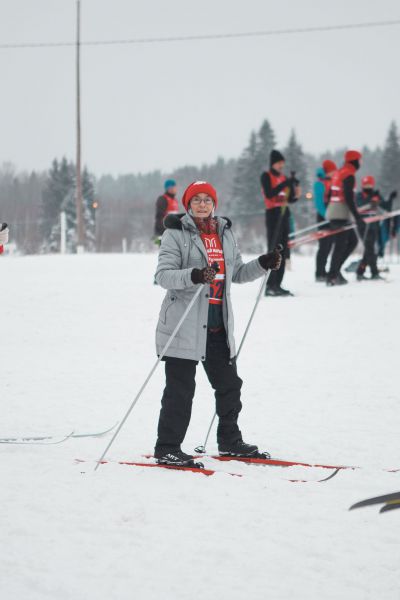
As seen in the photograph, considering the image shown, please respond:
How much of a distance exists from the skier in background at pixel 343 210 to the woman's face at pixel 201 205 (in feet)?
20.4

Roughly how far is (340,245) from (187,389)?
6686mm

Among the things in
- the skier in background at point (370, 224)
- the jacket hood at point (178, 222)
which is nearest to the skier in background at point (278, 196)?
the skier in background at point (370, 224)

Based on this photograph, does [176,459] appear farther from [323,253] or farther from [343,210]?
[323,253]

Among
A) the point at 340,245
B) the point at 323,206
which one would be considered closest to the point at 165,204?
the point at 340,245

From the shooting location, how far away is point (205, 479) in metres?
3.32

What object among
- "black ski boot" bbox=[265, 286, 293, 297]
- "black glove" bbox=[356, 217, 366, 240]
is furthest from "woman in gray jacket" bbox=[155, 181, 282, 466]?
"black glove" bbox=[356, 217, 366, 240]

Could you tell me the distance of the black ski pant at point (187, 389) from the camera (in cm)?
356

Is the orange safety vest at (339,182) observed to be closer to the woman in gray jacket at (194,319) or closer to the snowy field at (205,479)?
the snowy field at (205,479)

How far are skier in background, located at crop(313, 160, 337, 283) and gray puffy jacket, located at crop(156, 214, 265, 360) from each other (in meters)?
6.87

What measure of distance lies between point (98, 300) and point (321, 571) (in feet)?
25.2

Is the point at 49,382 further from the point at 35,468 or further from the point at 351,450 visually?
the point at 351,450

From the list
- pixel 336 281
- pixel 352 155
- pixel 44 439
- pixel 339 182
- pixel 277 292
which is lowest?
pixel 44 439

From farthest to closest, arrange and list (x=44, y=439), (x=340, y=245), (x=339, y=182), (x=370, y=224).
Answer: (x=370, y=224) → (x=340, y=245) → (x=339, y=182) → (x=44, y=439)

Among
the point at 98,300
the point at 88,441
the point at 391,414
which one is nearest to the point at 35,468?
the point at 88,441
